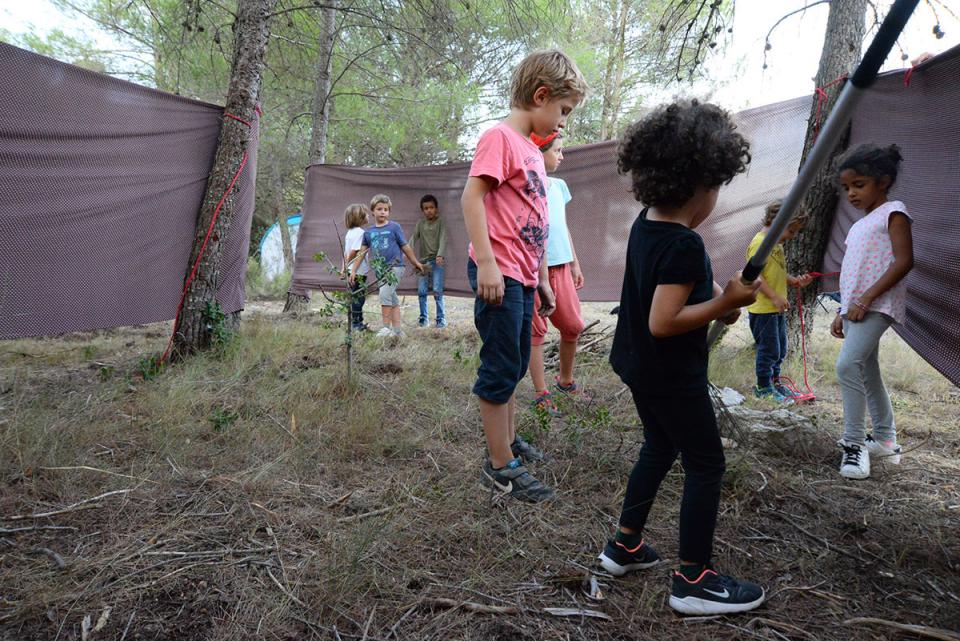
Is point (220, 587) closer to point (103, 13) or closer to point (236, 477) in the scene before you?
point (236, 477)

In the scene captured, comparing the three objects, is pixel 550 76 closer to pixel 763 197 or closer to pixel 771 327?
pixel 771 327

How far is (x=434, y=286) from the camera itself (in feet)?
21.0

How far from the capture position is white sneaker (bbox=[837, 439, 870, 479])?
236 centimetres

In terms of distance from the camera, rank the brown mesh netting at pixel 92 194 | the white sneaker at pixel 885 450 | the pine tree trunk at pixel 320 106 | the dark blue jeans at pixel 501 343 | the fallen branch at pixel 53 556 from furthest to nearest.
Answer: the pine tree trunk at pixel 320 106
the brown mesh netting at pixel 92 194
the white sneaker at pixel 885 450
the dark blue jeans at pixel 501 343
the fallen branch at pixel 53 556

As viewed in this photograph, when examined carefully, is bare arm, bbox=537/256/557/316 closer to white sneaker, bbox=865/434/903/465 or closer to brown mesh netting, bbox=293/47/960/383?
brown mesh netting, bbox=293/47/960/383

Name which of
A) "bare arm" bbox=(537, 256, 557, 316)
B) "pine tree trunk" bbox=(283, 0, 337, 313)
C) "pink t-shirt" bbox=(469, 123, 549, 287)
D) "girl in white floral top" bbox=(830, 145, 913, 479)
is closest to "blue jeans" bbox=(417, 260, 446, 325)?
"pine tree trunk" bbox=(283, 0, 337, 313)

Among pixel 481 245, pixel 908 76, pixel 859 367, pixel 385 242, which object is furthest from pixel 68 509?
pixel 385 242

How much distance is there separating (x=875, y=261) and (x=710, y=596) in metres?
1.80

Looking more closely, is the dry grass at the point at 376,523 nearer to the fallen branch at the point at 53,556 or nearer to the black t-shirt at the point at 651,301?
the fallen branch at the point at 53,556

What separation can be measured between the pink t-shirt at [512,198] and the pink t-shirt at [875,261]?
151cm

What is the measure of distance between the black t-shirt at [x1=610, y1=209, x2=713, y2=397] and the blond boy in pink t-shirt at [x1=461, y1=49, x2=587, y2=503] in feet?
1.75

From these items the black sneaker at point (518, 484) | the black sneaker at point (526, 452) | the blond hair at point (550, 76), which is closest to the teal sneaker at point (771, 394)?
the black sneaker at point (526, 452)

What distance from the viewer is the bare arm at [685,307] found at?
4.27ft

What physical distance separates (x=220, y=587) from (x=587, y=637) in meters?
1.00
